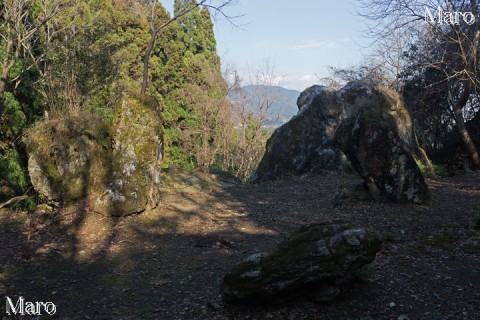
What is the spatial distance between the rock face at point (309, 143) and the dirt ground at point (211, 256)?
3.56m

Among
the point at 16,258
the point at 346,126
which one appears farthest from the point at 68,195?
the point at 346,126

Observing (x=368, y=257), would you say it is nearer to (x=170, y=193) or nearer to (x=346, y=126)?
(x=346, y=126)

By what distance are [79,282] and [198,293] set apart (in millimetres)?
1873

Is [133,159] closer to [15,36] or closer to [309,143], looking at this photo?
[15,36]

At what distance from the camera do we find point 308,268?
4.42 m

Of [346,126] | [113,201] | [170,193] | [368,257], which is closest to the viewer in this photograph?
[368,257]

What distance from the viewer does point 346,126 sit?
930cm

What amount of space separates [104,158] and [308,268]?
20.5 feet

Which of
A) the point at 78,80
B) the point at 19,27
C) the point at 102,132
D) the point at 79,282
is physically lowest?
the point at 79,282

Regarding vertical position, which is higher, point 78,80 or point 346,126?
point 78,80

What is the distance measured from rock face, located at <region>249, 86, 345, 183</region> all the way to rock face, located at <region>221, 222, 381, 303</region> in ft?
32.2

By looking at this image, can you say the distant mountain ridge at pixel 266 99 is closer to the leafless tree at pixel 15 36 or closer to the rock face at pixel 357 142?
the rock face at pixel 357 142
